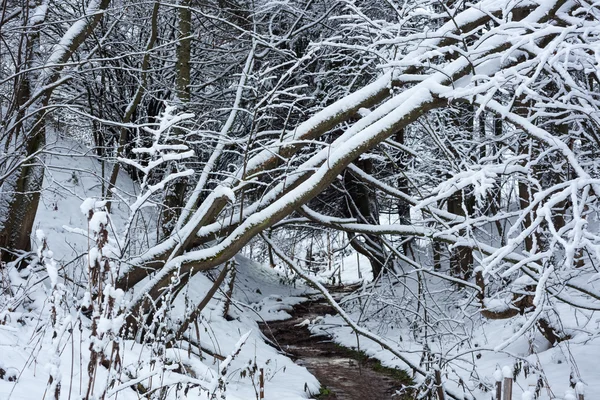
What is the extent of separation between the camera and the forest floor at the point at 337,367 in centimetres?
720

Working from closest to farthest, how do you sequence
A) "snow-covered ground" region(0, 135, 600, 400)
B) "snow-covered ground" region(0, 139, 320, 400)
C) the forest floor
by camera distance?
"snow-covered ground" region(0, 139, 320, 400) → "snow-covered ground" region(0, 135, 600, 400) → the forest floor

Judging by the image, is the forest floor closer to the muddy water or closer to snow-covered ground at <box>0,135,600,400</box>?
the muddy water

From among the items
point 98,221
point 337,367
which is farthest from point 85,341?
point 337,367

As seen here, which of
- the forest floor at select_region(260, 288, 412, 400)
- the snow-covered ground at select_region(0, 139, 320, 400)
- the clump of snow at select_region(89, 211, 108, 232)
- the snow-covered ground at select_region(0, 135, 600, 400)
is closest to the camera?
the clump of snow at select_region(89, 211, 108, 232)

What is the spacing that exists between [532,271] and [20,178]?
529 centimetres

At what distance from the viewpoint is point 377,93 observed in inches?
189

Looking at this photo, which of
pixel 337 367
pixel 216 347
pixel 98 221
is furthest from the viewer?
pixel 337 367

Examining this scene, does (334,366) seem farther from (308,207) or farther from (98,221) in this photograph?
(98,221)

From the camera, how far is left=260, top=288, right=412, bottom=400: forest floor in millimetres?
7202

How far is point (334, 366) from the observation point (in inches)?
347

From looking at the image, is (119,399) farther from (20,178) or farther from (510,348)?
(510,348)

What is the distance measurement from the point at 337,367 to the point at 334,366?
0.08m

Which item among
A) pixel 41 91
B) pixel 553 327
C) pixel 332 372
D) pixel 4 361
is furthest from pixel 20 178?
pixel 553 327

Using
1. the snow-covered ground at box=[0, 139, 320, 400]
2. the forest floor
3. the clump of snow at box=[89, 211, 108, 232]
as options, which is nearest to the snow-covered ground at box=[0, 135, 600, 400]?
the snow-covered ground at box=[0, 139, 320, 400]
